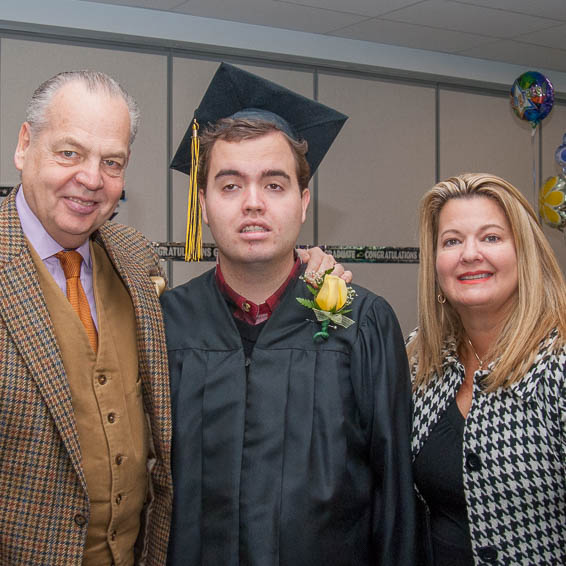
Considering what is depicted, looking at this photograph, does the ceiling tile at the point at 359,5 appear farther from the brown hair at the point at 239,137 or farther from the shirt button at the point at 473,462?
the shirt button at the point at 473,462

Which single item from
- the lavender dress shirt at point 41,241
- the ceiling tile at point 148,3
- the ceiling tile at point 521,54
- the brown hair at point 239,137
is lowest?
the lavender dress shirt at point 41,241

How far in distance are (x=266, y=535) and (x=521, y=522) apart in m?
0.63

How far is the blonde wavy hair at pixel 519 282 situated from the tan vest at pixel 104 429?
870 mm

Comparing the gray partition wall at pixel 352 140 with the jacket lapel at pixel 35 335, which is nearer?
the jacket lapel at pixel 35 335

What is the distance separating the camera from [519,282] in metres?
1.87

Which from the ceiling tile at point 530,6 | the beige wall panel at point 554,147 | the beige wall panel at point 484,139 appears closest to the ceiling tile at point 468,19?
the ceiling tile at point 530,6

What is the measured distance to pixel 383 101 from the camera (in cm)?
593

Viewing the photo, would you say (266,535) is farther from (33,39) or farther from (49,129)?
(33,39)

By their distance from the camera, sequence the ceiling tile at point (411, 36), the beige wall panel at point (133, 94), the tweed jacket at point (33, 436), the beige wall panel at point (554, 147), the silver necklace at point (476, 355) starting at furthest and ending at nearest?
the beige wall panel at point (554, 147) → the ceiling tile at point (411, 36) → the beige wall panel at point (133, 94) → the silver necklace at point (476, 355) → the tweed jacket at point (33, 436)

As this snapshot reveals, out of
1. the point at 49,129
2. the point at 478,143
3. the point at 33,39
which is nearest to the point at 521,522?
the point at 49,129

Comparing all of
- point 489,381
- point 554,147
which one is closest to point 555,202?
point 554,147

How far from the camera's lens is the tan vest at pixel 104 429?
5.21 feet

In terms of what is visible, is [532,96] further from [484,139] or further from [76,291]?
[76,291]

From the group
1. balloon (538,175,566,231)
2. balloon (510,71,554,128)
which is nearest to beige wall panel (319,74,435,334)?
balloon (510,71,554,128)
